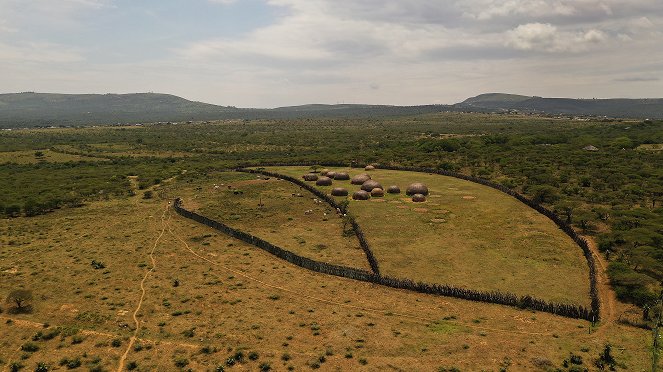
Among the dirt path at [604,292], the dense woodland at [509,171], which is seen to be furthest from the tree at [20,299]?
the dirt path at [604,292]

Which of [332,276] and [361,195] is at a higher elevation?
[361,195]

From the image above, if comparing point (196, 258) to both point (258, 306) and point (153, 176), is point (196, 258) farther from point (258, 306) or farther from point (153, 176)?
point (153, 176)

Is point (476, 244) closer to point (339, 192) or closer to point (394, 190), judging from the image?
point (394, 190)

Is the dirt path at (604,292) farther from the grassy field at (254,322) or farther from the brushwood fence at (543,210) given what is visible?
the grassy field at (254,322)

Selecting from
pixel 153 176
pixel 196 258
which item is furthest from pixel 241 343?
pixel 153 176

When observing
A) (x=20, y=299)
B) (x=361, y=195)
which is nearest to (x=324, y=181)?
(x=361, y=195)

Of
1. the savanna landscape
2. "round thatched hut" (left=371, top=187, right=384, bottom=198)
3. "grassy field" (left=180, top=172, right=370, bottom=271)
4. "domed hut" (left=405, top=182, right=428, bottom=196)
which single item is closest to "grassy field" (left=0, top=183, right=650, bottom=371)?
the savanna landscape
